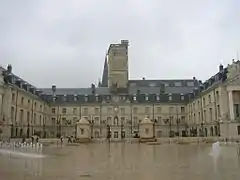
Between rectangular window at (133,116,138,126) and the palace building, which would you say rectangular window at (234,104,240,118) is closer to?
the palace building

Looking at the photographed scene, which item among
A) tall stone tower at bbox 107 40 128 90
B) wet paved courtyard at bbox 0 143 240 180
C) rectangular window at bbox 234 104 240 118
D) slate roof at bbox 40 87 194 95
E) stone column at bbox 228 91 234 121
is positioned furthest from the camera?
tall stone tower at bbox 107 40 128 90

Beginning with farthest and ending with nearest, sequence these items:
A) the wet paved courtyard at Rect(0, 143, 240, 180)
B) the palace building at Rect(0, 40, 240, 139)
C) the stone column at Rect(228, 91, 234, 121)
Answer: the palace building at Rect(0, 40, 240, 139) → the stone column at Rect(228, 91, 234, 121) → the wet paved courtyard at Rect(0, 143, 240, 180)

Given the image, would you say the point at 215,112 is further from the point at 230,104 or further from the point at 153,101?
the point at 153,101

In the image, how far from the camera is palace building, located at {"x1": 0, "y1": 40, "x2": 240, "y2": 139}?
216 ft

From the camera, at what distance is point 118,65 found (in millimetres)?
99688

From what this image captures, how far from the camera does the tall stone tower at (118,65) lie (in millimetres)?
98000

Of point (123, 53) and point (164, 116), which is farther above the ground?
point (123, 53)

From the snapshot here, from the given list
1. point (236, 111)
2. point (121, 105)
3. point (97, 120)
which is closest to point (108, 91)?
point (121, 105)

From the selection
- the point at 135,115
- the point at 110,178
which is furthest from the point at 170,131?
the point at 110,178

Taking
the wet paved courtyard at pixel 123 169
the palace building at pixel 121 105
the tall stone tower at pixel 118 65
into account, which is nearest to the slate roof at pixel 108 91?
the palace building at pixel 121 105

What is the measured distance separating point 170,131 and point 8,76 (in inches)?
1716

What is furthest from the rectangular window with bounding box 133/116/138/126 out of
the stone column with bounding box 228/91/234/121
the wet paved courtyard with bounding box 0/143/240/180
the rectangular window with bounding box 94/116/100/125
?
the wet paved courtyard with bounding box 0/143/240/180

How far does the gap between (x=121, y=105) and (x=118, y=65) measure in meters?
16.2

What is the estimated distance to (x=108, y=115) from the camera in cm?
8800
